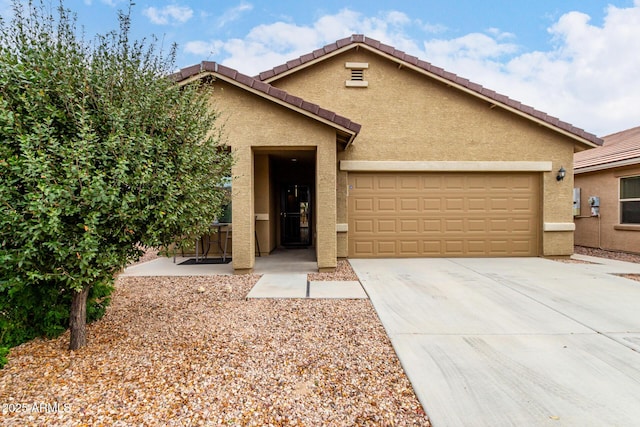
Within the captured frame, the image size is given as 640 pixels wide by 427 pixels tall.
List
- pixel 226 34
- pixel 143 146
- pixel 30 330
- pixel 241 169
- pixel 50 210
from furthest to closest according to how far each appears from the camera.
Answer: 1. pixel 226 34
2. pixel 241 169
3. pixel 30 330
4. pixel 143 146
5. pixel 50 210

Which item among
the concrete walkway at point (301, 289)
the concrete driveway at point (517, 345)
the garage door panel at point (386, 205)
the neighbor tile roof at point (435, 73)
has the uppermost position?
the neighbor tile roof at point (435, 73)

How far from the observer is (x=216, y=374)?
8.66 ft

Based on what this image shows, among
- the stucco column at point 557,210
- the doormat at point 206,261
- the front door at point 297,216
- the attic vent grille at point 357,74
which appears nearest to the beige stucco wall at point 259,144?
the doormat at point 206,261

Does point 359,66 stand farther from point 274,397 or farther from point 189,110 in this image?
point 274,397

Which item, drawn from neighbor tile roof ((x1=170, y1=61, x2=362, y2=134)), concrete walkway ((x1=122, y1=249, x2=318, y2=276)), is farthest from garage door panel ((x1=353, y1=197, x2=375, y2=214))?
neighbor tile roof ((x1=170, y1=61, x2=362, y2=134))

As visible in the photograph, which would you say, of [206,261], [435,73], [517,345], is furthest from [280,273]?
[435,73]

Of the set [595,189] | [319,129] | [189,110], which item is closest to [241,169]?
[319,129]

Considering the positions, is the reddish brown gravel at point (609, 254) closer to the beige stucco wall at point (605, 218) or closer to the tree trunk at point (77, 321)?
the beige stucco wall at point (605, 218)

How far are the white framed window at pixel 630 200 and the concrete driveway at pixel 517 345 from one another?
474 cm

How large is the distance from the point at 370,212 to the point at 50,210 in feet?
22.6

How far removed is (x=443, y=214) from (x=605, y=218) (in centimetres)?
604

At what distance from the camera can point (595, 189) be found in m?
10.3

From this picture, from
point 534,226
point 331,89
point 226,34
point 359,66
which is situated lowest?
point 534,226

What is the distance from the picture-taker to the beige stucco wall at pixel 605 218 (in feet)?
30.4
